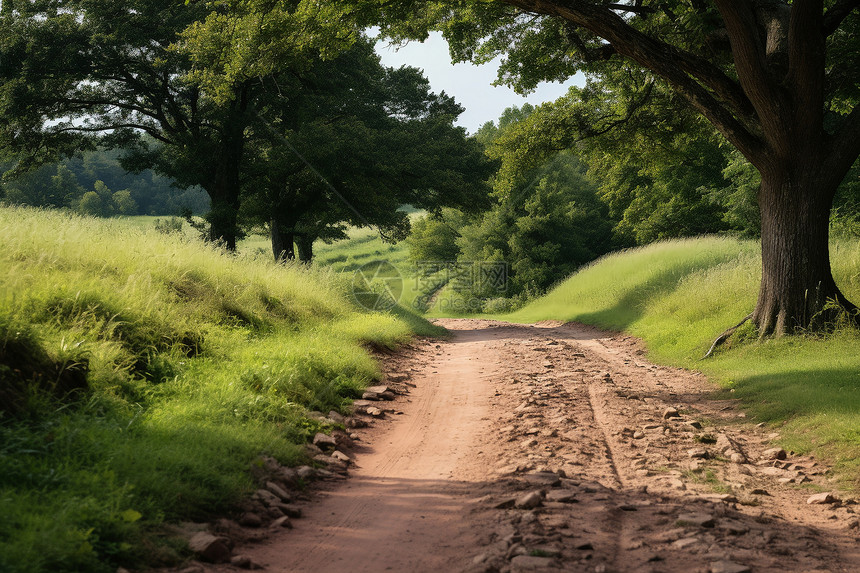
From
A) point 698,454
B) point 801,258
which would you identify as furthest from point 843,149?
point 698,454

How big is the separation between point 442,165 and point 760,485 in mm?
18974

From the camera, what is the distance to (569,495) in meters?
4.71

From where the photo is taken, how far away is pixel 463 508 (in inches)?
184

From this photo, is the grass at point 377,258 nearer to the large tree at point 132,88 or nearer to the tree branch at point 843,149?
the large tree at point 132,88

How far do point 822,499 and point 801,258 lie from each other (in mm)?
6830

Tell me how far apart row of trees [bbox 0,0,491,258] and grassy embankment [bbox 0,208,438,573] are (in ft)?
24.1

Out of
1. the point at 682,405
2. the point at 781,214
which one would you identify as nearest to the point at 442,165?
the point at 781,214

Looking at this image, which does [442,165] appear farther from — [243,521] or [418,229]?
[418,229]

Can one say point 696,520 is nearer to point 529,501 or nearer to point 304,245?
point 529,501

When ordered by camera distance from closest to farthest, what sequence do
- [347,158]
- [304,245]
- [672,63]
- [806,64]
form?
[806,64]
[672,63]
[347,158]
[304,245]

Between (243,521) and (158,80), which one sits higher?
(158,80)

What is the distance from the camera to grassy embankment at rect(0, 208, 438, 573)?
145 inches

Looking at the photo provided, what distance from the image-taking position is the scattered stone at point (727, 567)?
3.48m

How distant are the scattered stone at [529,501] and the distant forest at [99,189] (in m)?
27.2
